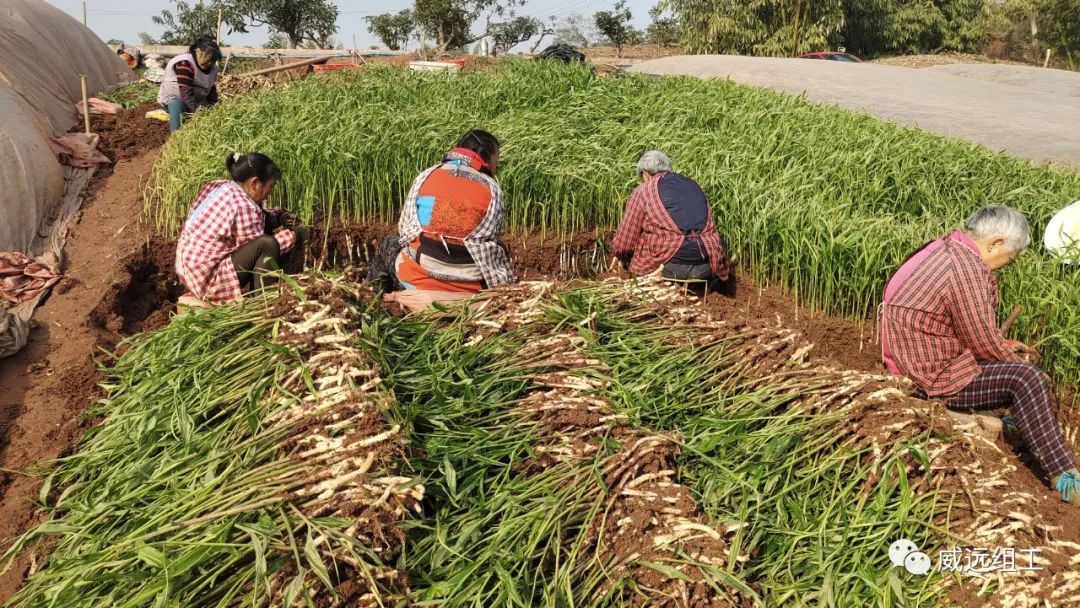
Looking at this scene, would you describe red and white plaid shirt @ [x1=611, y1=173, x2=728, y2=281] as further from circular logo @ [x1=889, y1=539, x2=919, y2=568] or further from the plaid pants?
circular logo @ [x1=889, y1=539, x2=919, y2=568]

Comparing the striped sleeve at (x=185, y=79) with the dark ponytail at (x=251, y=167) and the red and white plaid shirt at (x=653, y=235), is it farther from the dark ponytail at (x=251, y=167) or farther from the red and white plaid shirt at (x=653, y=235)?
the red and white plaid shirt at (x=653, y=235)

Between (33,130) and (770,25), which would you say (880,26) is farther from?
(33,130)

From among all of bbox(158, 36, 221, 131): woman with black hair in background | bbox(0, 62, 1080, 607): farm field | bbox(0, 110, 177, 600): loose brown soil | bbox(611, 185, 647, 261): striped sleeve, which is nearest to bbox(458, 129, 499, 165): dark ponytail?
bbox(0, 62, 1080, 607): farm field

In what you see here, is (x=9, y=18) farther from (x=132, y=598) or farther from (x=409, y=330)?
(x=132, y=598)

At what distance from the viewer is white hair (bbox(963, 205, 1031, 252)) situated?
3172mm

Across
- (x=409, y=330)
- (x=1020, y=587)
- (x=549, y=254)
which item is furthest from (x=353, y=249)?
(x=1020, y=587)

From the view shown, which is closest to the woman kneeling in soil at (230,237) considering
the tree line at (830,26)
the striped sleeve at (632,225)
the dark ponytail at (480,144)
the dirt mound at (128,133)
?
the dark ponytail at (480,144)

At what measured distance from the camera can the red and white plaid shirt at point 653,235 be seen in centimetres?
476

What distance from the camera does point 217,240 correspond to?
4.00 m

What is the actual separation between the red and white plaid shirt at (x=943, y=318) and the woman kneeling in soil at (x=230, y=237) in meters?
2.89

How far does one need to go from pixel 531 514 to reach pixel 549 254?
11.7 ft

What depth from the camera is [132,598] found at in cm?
184

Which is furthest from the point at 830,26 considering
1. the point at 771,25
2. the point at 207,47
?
the point at 207,47

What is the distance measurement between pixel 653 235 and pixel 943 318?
6.21 ft
